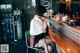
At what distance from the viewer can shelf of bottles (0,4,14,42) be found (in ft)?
25.1

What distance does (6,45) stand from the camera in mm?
7168

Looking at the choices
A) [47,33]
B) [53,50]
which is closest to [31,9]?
[47,33]

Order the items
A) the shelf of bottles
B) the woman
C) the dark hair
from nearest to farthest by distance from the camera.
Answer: the woman < the dark hair < the shelf of bottles

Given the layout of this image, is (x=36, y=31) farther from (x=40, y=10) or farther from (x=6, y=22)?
(x=6, y=22)

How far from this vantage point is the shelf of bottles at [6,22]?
301 inches

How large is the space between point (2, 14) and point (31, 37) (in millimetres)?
3347

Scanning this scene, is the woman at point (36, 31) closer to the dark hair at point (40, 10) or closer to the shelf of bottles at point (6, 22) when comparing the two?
the dark hair at point (40, 10)

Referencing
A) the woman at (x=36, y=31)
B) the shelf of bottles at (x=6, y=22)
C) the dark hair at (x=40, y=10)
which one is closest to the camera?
the woman at (x=36, y=31)

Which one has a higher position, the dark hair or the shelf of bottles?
the dark hair

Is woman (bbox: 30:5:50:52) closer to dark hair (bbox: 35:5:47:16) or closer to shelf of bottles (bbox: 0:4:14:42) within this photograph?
dark hair (bbox: 35:5:47:16)

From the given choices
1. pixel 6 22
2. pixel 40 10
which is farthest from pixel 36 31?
pixel 6 22

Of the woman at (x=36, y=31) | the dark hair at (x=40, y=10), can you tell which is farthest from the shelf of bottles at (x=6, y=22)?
the woman at (x=36, y=31)

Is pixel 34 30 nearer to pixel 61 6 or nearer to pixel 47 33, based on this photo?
pixel 47 33

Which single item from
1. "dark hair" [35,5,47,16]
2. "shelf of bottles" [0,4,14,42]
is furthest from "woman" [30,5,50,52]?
"shelf of bottles" [0,4,14,42]
